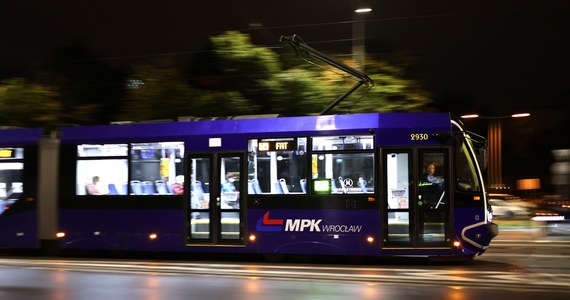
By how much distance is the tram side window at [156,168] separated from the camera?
44.9ft

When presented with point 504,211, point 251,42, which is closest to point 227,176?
point 251,42

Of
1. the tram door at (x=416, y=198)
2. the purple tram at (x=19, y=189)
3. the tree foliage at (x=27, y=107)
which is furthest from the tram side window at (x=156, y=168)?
the tree foliage at (x=27, y=107)

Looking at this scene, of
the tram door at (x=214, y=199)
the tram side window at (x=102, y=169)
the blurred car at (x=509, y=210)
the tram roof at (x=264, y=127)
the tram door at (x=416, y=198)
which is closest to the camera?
the tram door at (x=416, y=198)

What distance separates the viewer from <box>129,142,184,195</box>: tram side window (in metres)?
13.7

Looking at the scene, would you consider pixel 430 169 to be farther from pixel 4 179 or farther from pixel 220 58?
pixel 220 58

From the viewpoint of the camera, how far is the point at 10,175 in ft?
49.4

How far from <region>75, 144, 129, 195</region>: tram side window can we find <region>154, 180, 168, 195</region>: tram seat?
0.76 meters

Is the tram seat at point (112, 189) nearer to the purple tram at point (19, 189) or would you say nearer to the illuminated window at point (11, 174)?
the purple tram at point (19, 189)

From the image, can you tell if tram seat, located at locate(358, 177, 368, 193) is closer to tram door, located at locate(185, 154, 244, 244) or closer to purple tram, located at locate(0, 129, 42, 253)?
tram door, located at locate(185, 154, 244, 244)

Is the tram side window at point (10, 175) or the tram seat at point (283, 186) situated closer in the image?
the tram seat at point (283, 186)

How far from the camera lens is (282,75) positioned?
2312 cm

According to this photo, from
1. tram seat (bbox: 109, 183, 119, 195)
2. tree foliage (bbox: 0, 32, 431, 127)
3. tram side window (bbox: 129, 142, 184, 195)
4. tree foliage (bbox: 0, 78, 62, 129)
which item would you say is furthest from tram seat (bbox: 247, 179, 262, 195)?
tree foliage (bbox: 0, 78, 62, 129)

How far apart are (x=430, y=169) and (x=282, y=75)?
1162 cm

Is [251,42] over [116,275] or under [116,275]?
over
